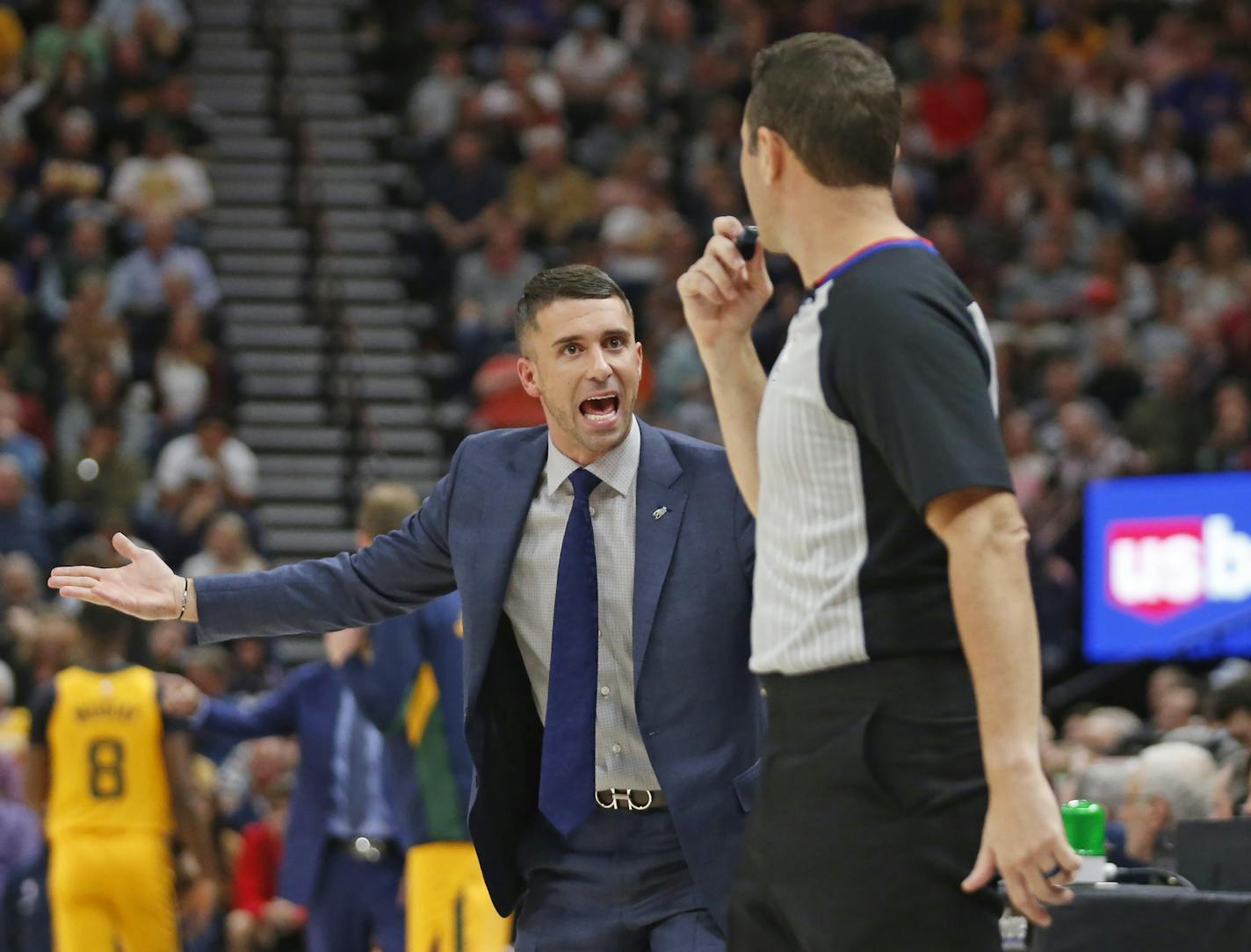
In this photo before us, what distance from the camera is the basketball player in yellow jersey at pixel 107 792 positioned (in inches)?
307

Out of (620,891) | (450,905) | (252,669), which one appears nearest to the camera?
(620,891)

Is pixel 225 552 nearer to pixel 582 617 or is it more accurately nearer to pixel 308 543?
pixel 308 543

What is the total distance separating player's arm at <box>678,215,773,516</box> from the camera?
3.46 metres

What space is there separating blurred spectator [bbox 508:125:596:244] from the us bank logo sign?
580 cm

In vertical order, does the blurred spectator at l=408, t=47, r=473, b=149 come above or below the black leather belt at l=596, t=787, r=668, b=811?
above

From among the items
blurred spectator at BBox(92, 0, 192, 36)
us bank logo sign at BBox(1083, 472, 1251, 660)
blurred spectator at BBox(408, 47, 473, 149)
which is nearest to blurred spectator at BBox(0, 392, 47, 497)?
blurred spectator at BBox(92, 0, 192, 36)

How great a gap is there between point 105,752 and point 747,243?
5.18m

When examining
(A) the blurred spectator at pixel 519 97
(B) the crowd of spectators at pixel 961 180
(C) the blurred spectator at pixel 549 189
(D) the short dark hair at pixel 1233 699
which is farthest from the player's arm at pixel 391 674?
(A) the blurred spectator at pixel 519 97

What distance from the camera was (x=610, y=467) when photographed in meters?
4.30

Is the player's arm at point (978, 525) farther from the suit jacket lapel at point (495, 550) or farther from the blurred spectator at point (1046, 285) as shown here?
the blurred spectator at point (1046, 285)

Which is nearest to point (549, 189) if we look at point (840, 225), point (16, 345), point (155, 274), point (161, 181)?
point (161, 181)

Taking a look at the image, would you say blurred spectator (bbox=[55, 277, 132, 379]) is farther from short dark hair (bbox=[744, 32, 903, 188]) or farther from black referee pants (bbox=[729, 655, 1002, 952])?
black referee pants (bbox=[729, 655, 1002, 952])

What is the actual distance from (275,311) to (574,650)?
12027 mm

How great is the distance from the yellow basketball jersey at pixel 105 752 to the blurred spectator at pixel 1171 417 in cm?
744
